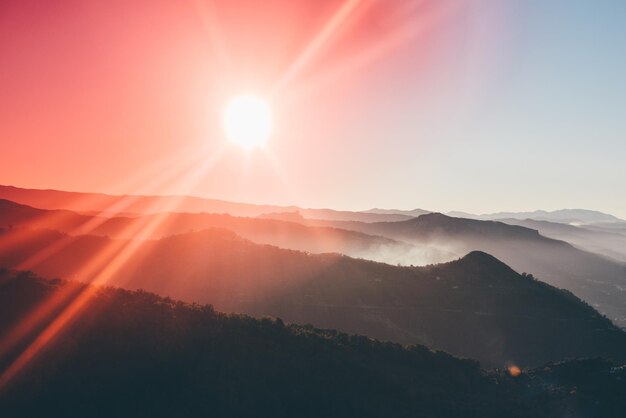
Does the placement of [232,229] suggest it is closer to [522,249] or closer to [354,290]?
[354,290]

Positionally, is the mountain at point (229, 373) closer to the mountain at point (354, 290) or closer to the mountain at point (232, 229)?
the mountain at point (354, 290)

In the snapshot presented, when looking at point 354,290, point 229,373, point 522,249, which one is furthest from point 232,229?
point 522,249

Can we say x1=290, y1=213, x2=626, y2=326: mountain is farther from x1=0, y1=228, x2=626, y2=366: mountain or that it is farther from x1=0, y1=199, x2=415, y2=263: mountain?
x1=0, y1=228, x2=626, y2=366: mountain

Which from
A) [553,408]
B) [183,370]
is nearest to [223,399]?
[183,370]

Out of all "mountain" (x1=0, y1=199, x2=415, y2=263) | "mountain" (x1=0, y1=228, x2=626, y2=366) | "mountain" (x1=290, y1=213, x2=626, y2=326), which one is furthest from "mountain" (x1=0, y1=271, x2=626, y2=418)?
"mountain" (x1=290, y1=213, x2=626, y2=326)

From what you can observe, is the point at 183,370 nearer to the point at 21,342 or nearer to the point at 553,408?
the point at 21,342

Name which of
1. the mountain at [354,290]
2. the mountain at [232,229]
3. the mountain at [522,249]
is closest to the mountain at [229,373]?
the mountain at [354,290]

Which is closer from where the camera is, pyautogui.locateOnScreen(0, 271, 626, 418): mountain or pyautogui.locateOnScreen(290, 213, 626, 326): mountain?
pyautogui.locateOnScreen(0, 271, 626, 418): mountain
